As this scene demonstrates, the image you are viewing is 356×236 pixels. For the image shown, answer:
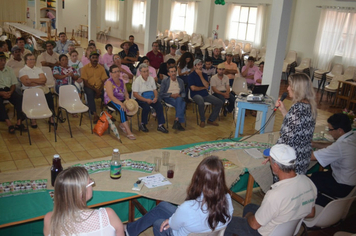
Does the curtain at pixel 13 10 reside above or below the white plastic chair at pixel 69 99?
above

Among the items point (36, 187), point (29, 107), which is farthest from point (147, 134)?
point (36, 187)

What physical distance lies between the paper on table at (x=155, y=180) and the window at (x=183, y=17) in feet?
46.6

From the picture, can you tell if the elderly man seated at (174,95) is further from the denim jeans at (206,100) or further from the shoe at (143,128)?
the shoe at (143,128)

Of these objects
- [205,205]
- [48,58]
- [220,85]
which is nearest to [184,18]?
[48,58]

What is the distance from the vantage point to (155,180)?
304 centimetres

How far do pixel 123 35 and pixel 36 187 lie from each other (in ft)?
64.1

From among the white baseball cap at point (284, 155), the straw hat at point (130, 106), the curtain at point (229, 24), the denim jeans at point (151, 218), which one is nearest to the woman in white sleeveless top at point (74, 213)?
the denim jeans at point (151, 218)

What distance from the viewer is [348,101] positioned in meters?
8.84

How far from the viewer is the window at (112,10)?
2130 centimetres

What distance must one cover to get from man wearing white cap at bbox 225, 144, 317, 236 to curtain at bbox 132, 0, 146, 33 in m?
17.8

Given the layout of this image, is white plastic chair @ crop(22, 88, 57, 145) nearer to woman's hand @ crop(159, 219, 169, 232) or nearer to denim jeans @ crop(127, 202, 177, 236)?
denim jeans @ crop(127, 202, 177, 236)

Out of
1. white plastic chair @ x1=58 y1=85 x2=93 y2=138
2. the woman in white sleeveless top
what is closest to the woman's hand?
the woman in white sleeveless top

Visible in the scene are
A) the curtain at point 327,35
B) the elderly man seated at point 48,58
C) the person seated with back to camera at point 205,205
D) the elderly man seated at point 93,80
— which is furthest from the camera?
the curtain at point 327,35

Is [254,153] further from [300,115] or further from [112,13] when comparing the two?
[112,13]
